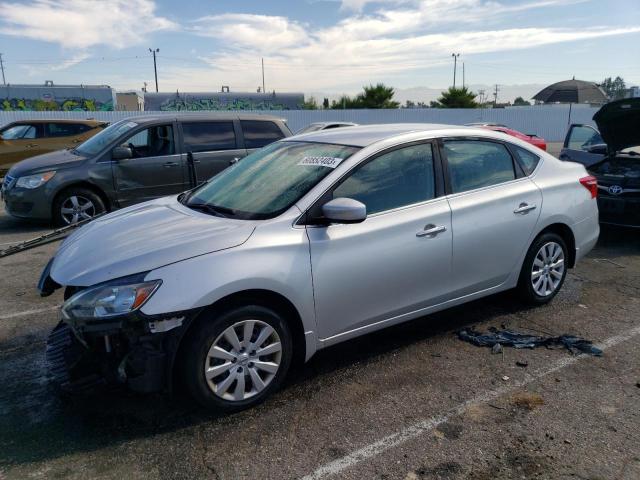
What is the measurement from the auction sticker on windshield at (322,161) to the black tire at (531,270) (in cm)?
200

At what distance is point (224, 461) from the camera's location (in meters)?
2.78

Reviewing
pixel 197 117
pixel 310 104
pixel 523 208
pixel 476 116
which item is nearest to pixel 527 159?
pixel 523 208

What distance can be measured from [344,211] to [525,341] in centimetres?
199

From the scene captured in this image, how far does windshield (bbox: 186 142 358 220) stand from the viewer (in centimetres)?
354

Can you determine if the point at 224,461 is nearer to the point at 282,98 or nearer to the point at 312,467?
the point at 312,467

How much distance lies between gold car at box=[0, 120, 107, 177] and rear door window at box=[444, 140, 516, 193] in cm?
1092

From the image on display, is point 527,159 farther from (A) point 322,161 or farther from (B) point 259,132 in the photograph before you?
→ (B) point 259,132

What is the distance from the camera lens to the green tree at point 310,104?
52.8 metres

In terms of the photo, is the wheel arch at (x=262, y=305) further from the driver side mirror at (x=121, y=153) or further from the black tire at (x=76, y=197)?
the black tire at (x=76, y=197)

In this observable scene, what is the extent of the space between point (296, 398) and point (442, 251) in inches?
57.9

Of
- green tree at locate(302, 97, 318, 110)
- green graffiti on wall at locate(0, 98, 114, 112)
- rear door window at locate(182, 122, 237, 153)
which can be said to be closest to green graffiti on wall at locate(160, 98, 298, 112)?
green tree at locate(302, 97, 318, 110)

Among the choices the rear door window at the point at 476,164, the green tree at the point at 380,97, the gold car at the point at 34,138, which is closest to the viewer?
the rear door window at the point at 476,164

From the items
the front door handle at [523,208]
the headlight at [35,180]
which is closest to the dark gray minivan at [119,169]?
the headlight at [35,180]

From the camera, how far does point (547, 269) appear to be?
4766 millimetres
